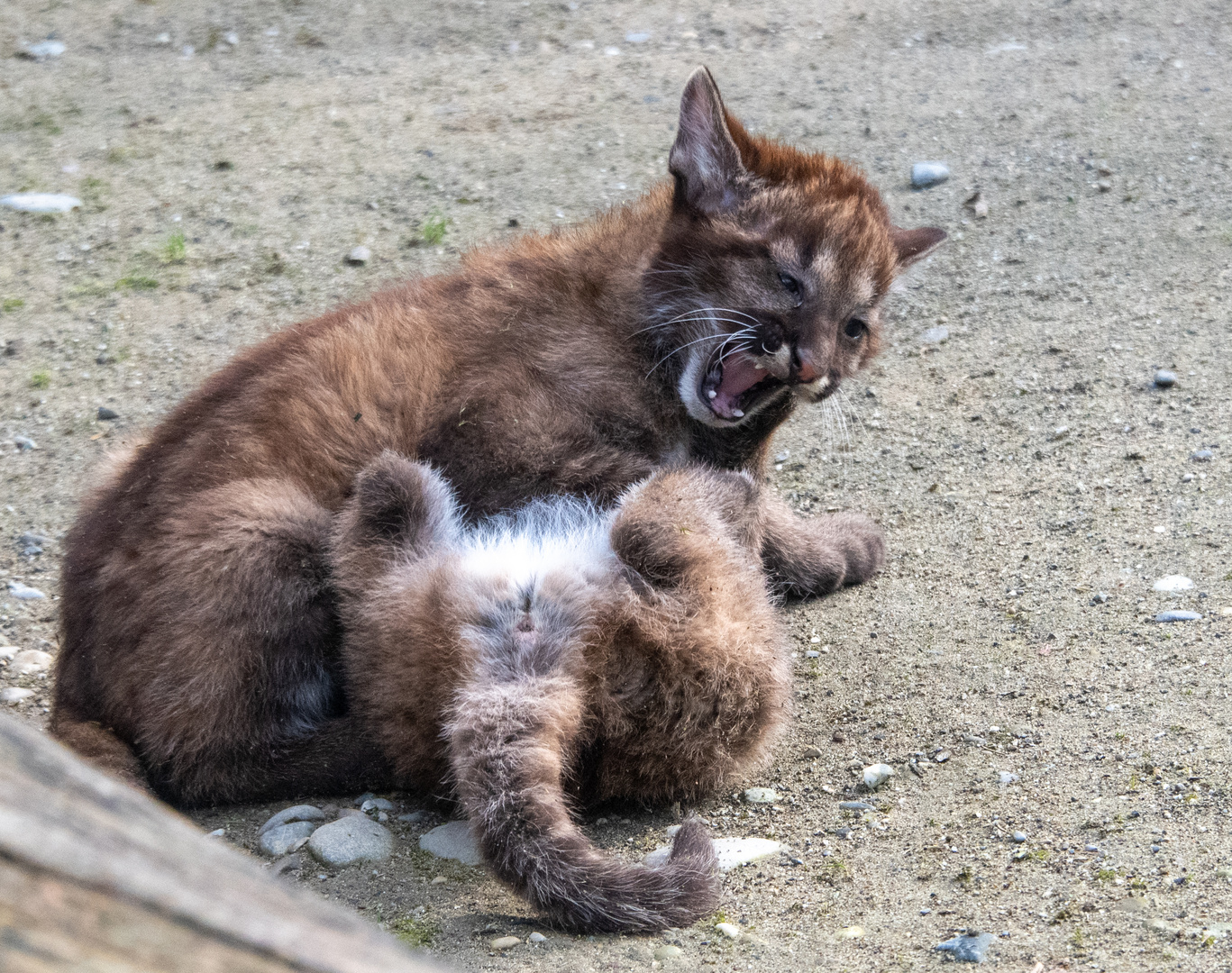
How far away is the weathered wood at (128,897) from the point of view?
4.13ft

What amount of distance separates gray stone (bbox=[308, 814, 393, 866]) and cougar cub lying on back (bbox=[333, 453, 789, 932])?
20 cm

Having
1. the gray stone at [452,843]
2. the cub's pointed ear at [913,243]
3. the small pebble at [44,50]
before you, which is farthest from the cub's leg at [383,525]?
the small pebble at [44,50]

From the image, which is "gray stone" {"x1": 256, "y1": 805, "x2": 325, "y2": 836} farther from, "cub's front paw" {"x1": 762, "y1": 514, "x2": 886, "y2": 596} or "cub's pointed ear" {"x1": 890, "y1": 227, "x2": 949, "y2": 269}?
"cub's pointed ear" {"x1": 890, "y1": 227, "x2": 949, "y2": 269}

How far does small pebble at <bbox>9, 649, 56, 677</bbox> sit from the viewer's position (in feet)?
14.3

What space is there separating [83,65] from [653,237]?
6.12 m

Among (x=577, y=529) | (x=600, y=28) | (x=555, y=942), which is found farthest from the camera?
(x=600, y=28)

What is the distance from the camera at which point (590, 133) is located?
7.56 meters

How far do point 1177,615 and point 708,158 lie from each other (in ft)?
7.09

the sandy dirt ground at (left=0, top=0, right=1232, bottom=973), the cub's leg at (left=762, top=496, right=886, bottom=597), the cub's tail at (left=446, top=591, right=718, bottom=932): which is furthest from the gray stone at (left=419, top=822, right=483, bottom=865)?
the cub's leg at (left=762, top=496, right=886, bottom=597)

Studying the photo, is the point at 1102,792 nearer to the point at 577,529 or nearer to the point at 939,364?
the point at 577,529

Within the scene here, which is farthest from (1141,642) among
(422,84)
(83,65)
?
(83,65)

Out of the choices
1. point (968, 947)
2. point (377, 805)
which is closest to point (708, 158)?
point (377, 805)

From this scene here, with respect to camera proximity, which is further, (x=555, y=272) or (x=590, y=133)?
(x=590, y=133)

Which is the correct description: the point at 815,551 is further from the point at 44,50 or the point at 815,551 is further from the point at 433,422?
the point at 44,50
